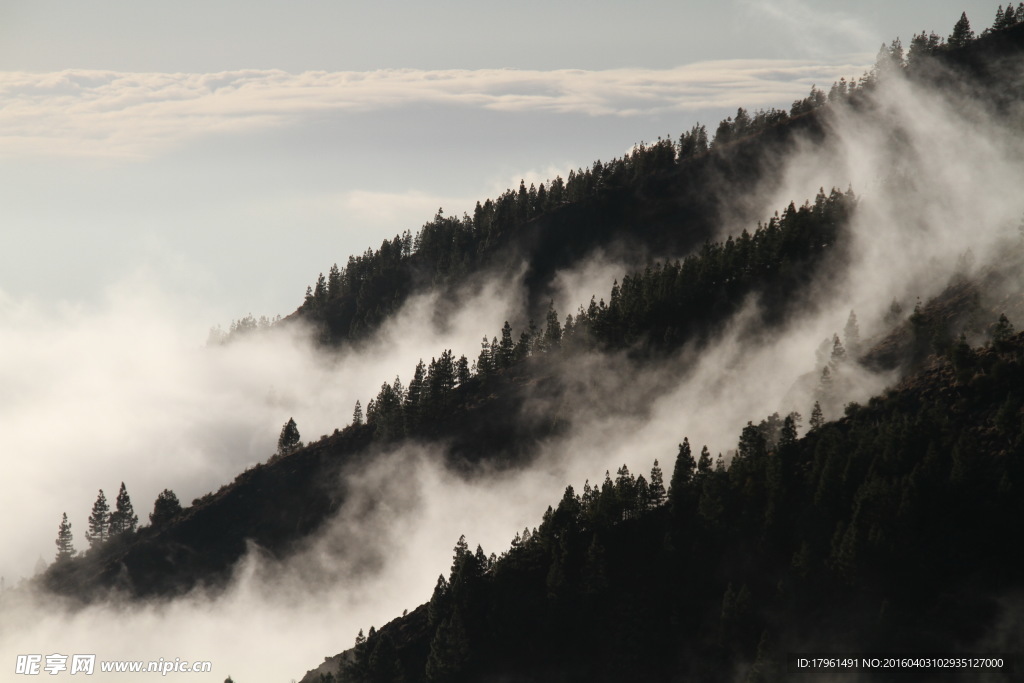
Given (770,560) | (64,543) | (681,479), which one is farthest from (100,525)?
(770,560)

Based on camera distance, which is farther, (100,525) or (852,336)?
(100,525)

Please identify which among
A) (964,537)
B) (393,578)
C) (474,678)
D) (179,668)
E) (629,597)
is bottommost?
(179,668)

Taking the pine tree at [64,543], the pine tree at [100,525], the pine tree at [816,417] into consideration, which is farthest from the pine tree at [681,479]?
the pine tree at [64,543]

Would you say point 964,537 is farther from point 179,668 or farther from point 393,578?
point 179,668

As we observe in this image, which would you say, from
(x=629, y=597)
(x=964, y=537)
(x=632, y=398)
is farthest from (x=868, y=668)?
(x=632, y=398)

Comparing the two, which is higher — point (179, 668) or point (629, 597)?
point (629, 597)

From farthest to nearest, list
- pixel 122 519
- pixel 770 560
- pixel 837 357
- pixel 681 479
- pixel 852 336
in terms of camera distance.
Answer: pixel 122 519, pixel 852 336, pixel 837 357, pixel 681 479, pixel 770 560

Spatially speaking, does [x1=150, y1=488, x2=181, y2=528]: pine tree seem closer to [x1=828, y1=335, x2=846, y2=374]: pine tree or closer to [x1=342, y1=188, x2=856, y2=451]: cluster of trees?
[x1=342, y1=188, x2=856, y2=451]: cluster of trees

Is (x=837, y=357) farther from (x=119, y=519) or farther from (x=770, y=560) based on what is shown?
(x=119, y=519)

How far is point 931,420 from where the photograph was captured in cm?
10638

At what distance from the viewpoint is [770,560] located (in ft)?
341

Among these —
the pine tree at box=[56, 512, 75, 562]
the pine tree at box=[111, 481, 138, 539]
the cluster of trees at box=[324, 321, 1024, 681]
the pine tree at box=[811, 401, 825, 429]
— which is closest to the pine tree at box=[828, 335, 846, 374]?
the cluster of trees at box=[324, 321, 1024, 681]

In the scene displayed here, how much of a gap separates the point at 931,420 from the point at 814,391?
2905 cm

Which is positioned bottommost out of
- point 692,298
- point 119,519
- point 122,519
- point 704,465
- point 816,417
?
point 122,519
